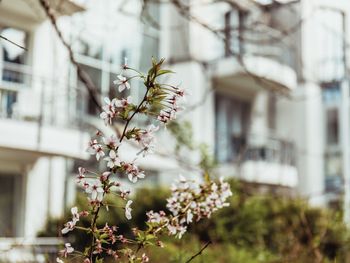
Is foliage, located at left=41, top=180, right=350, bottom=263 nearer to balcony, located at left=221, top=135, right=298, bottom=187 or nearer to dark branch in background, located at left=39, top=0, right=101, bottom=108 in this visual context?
dark branch in background, located at left=39, top=0, right=101, bottom=108

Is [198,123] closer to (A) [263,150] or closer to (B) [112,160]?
(A) [263,150]

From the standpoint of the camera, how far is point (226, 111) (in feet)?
64.7

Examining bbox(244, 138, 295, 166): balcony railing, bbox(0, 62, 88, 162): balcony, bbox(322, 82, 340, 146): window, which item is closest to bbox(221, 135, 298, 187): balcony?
bbox(244, 138, 295, 166): balcony railing

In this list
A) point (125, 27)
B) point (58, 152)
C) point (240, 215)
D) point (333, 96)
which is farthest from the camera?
point (333, 96)

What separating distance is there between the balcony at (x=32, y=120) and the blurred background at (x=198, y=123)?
1.0 inches

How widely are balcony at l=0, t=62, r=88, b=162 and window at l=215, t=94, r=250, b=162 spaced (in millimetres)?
6297

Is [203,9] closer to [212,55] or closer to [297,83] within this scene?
[212,55]

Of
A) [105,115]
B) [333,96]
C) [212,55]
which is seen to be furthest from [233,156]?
[105,115]

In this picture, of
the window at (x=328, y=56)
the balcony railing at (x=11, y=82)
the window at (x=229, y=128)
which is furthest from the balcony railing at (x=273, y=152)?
the balcony railing at (x=11, y=82)

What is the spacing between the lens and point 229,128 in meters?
19.9

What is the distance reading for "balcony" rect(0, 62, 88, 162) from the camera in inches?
484

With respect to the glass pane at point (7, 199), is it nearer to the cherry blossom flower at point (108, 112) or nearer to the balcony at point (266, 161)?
the balcony at point (266, 161)

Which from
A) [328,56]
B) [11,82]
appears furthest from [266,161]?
[11,82]

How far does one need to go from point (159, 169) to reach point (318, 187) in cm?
654
